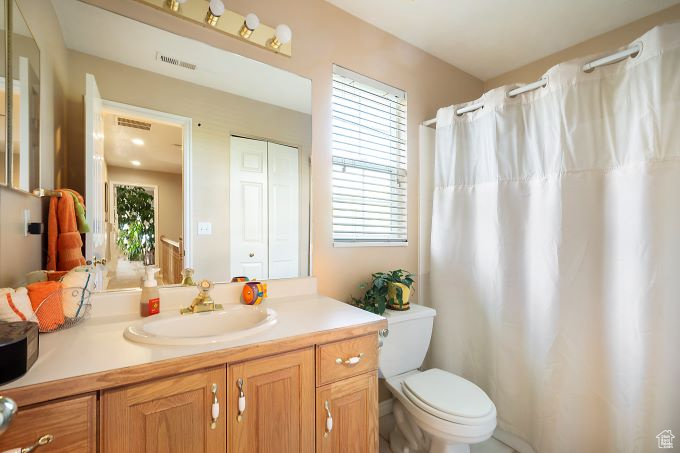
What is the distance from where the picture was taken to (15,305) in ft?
2.63

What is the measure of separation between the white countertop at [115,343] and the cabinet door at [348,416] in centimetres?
23

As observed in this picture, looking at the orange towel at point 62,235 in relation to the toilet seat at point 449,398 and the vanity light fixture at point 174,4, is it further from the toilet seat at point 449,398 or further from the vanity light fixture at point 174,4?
the toilet seat at point 449,398

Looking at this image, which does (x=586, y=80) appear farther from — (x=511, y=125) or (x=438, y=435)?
(x=438, y=435)

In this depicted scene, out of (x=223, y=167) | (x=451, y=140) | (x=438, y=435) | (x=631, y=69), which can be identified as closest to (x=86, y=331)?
(x=223, y=167)

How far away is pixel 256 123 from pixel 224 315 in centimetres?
95

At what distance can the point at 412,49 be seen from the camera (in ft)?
7.03

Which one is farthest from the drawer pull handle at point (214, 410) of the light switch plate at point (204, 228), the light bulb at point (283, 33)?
the light bulb at point (283, 33)

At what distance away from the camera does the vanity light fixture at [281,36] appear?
1.49 m

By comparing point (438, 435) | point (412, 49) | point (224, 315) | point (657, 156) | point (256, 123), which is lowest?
point (438, 435)

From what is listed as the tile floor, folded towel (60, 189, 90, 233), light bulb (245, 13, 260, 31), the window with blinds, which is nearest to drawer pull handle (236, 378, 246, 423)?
folded towel (60, 189, 90, 233)

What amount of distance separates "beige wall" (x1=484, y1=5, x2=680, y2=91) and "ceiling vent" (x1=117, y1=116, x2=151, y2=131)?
253 centimetres

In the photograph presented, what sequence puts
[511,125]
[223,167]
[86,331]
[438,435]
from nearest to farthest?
[86,331]
[438,435]
[223,167]
[511,125]

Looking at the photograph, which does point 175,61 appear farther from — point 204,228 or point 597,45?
point 597,45

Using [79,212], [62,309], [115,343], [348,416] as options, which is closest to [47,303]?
[62,309]
